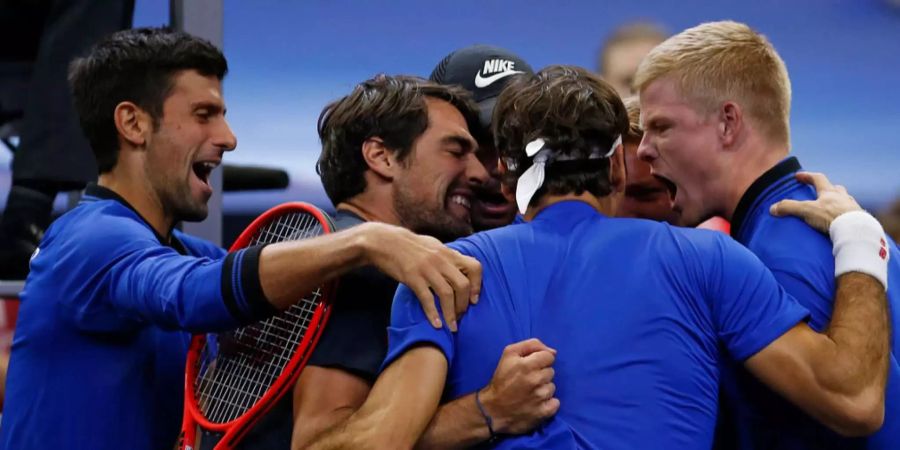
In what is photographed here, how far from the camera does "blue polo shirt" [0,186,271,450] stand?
2.28 metres

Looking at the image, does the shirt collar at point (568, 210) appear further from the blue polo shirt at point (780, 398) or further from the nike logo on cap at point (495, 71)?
the nike logo on cap at point (495, 71)

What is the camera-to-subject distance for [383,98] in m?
2.45

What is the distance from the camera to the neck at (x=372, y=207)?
2395mm

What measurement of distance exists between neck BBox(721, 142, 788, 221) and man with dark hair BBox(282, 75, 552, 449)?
1.80ft

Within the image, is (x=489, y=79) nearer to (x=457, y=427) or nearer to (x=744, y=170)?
(x=744, y=170)

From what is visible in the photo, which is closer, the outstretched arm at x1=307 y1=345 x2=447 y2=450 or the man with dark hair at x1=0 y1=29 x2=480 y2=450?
the outstretched arm at x1=307 y1=345 x2=447 y2=450

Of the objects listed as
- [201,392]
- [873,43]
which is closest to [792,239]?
[201,392]

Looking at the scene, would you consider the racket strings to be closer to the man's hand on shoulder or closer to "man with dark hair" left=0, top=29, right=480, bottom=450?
"man with dark hair" left=0, top=29, right=480, bottom=450

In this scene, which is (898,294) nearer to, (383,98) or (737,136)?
(737,136)

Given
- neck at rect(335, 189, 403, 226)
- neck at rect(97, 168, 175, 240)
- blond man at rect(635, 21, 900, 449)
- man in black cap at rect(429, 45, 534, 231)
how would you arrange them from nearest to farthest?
blond man at rect(635, 21, 900, 449)
neck at rect(335, 189, 403, 226)
neck at rect(97, 168, 175, 240)
man in black cap at rect(429, 45, 534, 231)

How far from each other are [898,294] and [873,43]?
3.46 metres

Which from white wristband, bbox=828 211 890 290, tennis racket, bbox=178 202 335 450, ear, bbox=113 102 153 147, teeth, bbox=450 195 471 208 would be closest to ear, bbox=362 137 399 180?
teeth, bbox=450 195 471 208

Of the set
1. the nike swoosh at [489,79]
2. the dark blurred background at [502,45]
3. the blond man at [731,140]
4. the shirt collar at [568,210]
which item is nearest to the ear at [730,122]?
the blond man at [731,140]

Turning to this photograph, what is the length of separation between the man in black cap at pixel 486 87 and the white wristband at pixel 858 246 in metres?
0.91
